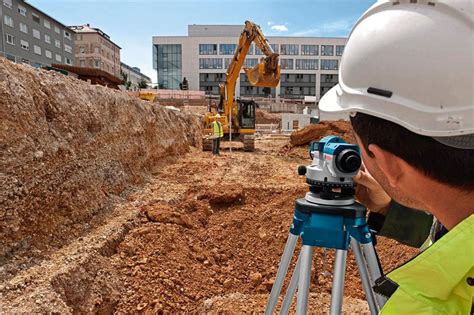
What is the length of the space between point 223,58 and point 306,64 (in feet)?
45.0

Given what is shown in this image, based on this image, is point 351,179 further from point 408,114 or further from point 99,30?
point 99,30

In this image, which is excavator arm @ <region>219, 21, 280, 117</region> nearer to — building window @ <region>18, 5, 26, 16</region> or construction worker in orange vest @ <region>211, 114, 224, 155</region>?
construction worker in orange vest @ <region>211, 114, 224, 155</region>

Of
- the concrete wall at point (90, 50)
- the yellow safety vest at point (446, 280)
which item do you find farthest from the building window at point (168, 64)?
the yellow safety vest at point (446, 280)

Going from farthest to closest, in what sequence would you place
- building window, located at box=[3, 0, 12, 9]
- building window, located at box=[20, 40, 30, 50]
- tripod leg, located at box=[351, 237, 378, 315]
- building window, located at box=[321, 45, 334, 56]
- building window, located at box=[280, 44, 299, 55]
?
building window, located at box=[321, 45, 334, 56] < building window, located at box=[280, 44, 299, 55] < building window, located at box=[20, 40, 30, 50] < building window, located at box=[3, 0, 12, 9] < tripod leg, located at box=[351, 237, 378, 315]

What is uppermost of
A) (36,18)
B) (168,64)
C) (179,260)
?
(36,18)

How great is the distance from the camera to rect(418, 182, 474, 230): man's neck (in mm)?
691

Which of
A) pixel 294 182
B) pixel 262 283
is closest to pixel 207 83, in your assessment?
pixel 294 182

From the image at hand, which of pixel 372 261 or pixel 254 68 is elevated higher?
pixel 254 68

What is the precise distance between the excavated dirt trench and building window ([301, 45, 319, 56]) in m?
49.3

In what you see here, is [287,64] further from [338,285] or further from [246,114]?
[338,285]

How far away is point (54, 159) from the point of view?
3.78 m

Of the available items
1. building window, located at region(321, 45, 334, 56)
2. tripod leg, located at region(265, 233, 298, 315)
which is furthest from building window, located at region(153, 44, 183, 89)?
tripod leg, located at region(265, 233, 298, 315)

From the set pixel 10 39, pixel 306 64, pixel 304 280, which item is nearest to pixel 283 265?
pixel 304 280

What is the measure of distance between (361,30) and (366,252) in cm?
94
